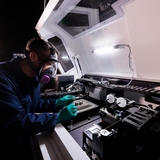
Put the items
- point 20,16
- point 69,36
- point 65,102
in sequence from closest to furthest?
point 65,102
point 69,36
point 20,16

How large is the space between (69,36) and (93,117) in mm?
1481

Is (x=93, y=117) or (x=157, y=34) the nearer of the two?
(x=157, y=34)

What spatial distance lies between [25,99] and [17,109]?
9.0 inches

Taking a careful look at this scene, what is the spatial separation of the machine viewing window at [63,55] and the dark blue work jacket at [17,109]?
1.11m

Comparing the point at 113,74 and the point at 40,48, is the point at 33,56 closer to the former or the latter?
the point at 40,48

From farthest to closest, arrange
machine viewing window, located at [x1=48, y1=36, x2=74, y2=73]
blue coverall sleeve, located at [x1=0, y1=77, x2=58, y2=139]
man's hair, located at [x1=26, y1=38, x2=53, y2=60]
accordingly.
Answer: machine viewing window, located at [x1=48, y1=36, x2=74, y2=73] → man's hair, located at [x1=26, y1=38, x2=53, y2=60] → blue coverall sleeve, located at [x1=0, y1=77, x2=58, y2=139]

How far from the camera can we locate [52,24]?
5.88 feet

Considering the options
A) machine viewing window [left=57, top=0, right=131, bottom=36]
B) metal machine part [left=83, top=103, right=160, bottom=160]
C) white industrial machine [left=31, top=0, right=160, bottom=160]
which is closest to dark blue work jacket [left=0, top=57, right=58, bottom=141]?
white industrial machine [left=31, top=0, right=160, bottom=160]

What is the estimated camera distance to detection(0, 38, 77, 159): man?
735mm

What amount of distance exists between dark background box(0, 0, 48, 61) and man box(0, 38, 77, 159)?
1.73 meters

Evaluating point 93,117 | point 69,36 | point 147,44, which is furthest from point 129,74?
point 69,36

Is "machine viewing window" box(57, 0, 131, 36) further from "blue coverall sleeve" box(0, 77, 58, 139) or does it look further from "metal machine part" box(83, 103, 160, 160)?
"blue coverall sleeve" box(0, 77, 58, 139)

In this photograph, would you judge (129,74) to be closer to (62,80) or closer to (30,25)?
(62,80)

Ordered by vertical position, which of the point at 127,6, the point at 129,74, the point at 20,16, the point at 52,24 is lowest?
the point at 129,74
